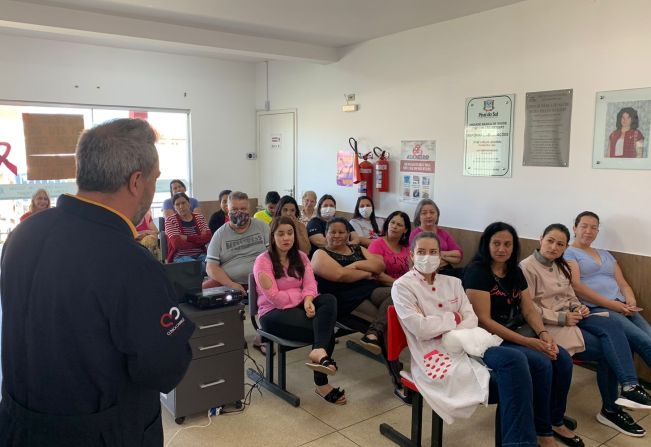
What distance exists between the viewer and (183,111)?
22.6ft

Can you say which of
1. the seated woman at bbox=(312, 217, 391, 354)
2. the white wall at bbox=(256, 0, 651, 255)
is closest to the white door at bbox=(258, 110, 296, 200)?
the white wall at bbox=(256, 0, 651, 255)

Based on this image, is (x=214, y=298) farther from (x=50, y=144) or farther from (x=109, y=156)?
(x=50, y=144)

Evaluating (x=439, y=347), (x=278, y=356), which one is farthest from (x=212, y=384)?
(x=439, y=347)

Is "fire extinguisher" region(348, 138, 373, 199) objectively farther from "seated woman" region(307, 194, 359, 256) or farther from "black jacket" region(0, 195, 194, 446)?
"black jacket" region(0, 195, 194, 446)

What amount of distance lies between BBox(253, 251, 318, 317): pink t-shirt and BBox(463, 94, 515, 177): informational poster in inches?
82.1

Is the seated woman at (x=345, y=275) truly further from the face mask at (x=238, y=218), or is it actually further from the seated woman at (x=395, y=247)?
the face mask at (x=238, y=218)

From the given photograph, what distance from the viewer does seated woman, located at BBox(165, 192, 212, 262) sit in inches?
188

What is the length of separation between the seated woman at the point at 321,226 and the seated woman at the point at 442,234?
0.56 meters

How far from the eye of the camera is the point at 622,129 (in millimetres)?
3691

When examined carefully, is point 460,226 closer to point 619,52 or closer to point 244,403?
point 619,52

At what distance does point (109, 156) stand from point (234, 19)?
4088 millimetres

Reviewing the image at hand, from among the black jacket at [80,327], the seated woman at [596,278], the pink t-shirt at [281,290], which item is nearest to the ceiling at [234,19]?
the seated woman at [596,278]

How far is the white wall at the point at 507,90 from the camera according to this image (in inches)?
145

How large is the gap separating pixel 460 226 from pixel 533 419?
2608mm
